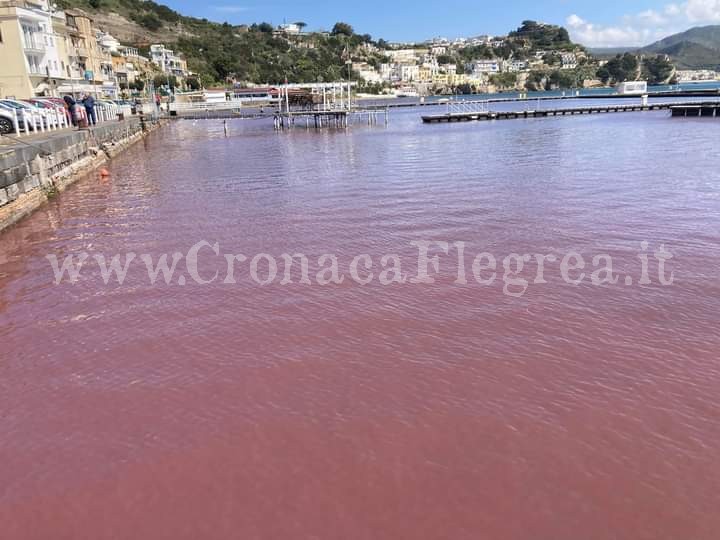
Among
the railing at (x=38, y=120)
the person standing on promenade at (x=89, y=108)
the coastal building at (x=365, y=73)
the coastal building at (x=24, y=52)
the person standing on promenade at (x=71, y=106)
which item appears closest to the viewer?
the railing at (x=38, y=120)

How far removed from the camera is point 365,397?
245 inches

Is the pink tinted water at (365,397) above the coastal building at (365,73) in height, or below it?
below

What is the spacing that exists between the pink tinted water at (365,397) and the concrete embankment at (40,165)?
2.98 metres

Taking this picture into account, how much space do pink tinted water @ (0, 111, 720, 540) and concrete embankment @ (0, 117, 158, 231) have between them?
2.98 m

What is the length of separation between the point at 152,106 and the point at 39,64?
88.1 ft

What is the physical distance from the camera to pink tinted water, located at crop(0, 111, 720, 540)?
463 centimetres

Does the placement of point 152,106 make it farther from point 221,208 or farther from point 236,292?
point 236,292

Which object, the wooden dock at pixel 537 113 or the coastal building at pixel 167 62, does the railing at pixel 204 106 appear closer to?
the coastal building at pixel 167 62

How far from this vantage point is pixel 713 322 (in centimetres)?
776

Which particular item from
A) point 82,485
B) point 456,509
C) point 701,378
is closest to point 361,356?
point 456,509

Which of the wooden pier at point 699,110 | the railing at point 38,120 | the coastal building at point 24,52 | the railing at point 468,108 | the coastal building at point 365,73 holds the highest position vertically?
the coastal building at point 365,73

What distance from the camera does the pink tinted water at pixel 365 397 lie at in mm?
4629

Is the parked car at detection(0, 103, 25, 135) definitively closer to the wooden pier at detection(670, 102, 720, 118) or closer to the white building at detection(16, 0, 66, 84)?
the white building at detection(16, 0, 66, 84)

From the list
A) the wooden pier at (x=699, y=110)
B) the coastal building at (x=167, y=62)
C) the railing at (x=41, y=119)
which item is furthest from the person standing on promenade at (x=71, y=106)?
the coastal building at (x=167, y=62)
